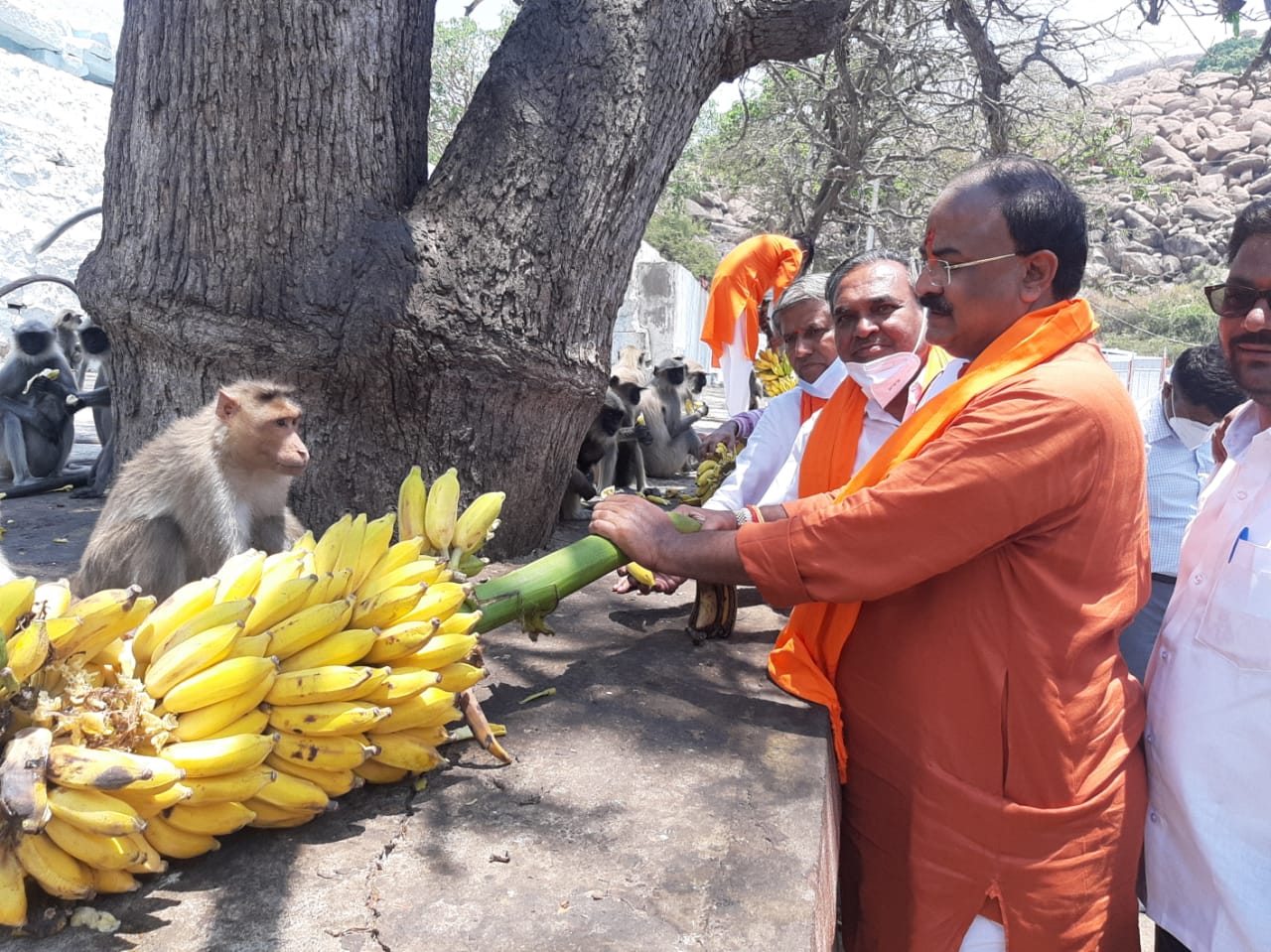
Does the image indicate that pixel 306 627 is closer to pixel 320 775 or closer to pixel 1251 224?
pixel 320 775

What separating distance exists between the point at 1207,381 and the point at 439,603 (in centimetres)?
342

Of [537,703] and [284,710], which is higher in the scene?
[284,710]

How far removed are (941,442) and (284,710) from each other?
4.23 ft

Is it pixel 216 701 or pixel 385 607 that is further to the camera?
pixel 385 607

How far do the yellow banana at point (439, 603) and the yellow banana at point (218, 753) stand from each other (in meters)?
0.37

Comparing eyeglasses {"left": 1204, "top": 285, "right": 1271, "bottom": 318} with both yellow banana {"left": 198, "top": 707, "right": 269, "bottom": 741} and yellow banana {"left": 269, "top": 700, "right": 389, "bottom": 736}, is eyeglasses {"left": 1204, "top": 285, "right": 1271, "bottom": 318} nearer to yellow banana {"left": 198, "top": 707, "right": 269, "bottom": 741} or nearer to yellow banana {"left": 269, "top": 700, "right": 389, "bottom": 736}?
yellow banana {"left": 269, "top": 700, "right": 389, "bottom": 736}

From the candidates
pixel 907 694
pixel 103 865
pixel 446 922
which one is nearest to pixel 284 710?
pixel 103 865

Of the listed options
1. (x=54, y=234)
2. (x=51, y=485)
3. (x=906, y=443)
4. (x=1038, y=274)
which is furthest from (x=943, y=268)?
(x=51, y=485)

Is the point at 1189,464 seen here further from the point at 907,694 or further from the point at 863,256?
the point at 907,694

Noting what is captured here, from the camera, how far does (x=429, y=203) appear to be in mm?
3293

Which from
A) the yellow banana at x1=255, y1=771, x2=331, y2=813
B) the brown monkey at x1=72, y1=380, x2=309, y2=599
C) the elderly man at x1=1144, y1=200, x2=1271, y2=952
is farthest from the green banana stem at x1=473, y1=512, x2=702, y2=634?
the elderly man at x1=1144, y1=200, x2=1271, y2=952

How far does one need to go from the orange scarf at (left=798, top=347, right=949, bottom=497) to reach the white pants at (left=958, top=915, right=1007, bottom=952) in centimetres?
118

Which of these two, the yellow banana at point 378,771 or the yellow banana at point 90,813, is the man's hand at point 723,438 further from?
the yellow banana at point 90,813

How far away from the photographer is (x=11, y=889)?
49.1 inches
